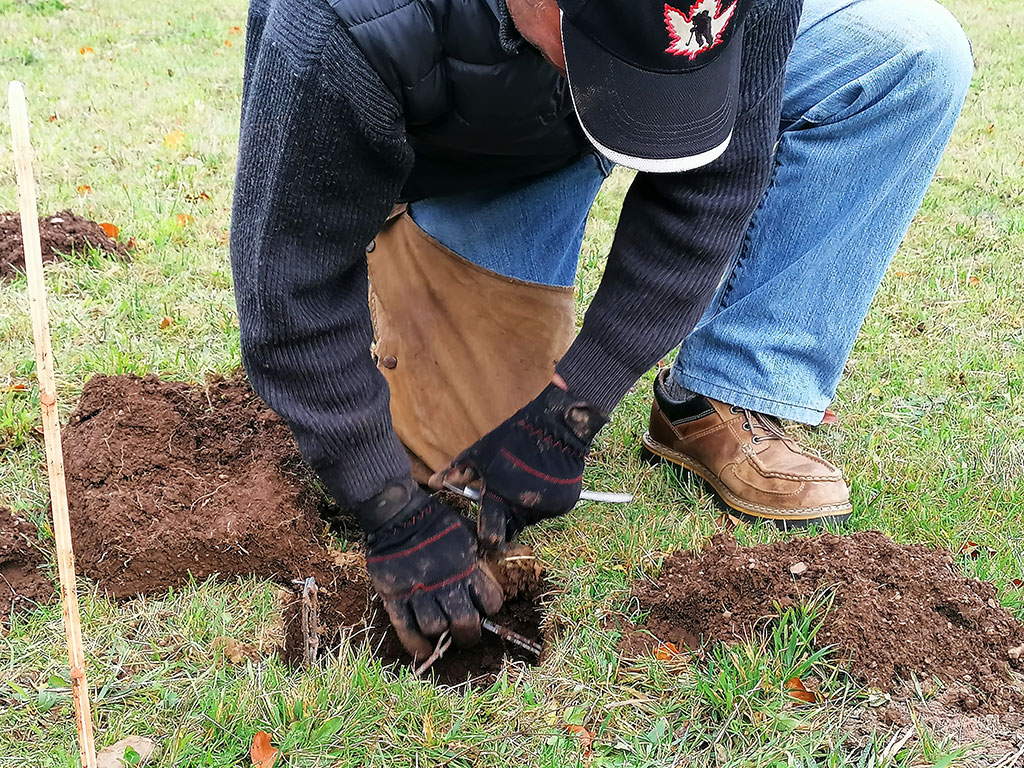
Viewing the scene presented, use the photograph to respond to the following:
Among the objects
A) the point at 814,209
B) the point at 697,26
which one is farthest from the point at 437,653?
the point at 814,209

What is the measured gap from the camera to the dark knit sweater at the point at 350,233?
4.73 ft

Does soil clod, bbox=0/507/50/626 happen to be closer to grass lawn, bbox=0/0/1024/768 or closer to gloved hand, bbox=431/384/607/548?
grass lawn, bbox=0/0/1024/768

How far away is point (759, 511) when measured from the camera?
2266 millimetres

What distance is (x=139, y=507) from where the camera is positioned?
2006 mm

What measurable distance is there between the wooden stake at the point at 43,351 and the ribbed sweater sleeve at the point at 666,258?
100 cm

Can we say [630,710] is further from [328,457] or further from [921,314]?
[921,314]

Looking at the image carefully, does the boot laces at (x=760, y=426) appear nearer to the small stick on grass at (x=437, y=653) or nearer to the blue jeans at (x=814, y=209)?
the blue jeans at (x=814, y=209)

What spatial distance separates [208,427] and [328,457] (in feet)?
2.43

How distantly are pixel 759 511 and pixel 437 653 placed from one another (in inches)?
36.4

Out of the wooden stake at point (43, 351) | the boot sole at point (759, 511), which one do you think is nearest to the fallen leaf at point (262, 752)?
the wooden stake at point (43, 351)

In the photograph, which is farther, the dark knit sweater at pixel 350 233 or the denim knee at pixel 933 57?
the denim knee at pixel 933 57

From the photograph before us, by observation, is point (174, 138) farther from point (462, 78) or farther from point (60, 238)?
point (462, 78)

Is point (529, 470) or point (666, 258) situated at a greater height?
point (666, 258)

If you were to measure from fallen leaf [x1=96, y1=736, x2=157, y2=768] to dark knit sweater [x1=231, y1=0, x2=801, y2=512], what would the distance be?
1.77 ft
